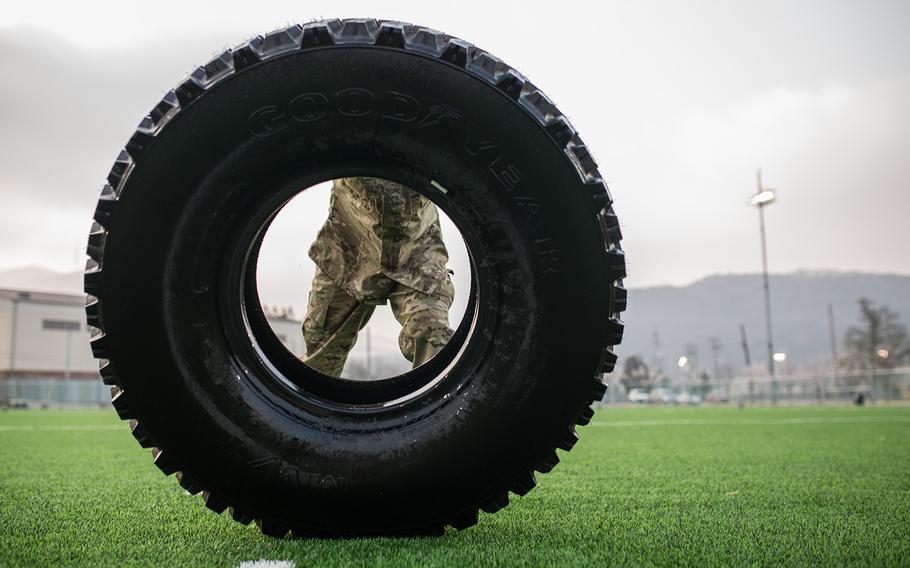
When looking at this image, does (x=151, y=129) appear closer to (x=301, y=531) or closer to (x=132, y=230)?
(x=132, y=230)

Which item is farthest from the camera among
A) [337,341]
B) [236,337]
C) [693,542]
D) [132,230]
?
[337,341]

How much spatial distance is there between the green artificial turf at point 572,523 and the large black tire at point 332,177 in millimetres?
172

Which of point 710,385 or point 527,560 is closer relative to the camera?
point 527,560

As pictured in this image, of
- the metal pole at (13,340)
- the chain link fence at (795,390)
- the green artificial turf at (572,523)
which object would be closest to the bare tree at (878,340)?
the chain link fence at (795,390)

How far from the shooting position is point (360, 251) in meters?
2.99

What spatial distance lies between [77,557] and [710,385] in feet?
172

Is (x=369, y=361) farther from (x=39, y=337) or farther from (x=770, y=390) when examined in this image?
(x=39, y=337)

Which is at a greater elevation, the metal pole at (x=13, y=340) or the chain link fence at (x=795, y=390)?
the metal pole at (x=13, y=340)

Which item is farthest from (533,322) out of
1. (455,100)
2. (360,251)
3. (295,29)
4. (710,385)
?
(710,385)

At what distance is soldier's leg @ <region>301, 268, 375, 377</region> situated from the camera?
10.1ft

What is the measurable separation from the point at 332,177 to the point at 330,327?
1349 millimetres

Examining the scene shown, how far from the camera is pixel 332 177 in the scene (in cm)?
188

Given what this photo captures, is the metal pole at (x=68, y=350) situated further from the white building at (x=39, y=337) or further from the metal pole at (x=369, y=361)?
the metal pole at (x=369, y=361)

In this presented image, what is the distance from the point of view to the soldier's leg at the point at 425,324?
2.75m
